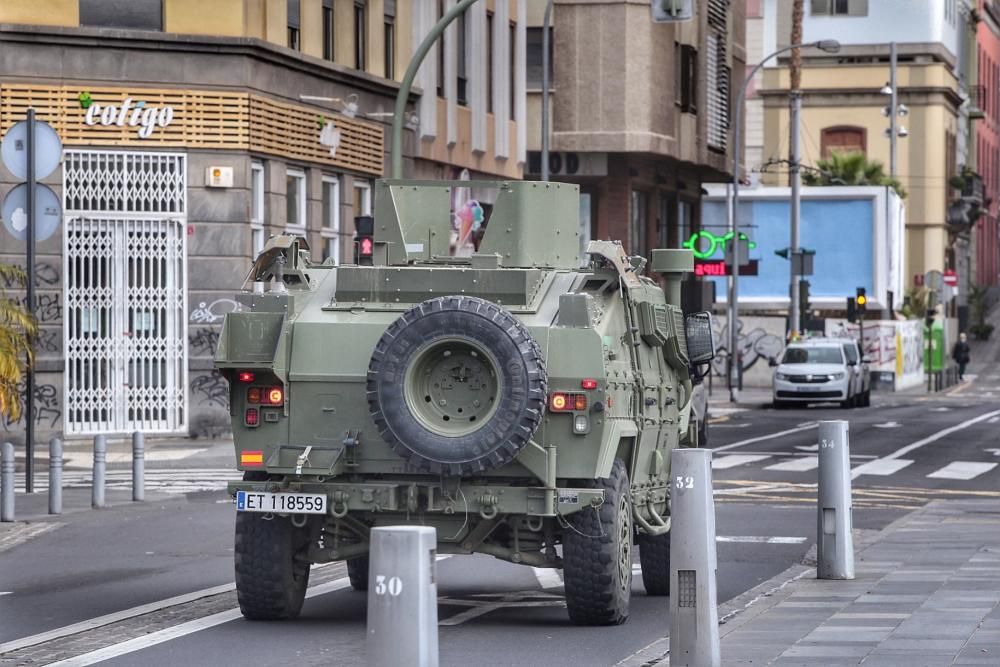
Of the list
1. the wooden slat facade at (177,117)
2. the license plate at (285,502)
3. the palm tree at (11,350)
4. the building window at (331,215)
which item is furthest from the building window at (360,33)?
the license plate at (285,502)

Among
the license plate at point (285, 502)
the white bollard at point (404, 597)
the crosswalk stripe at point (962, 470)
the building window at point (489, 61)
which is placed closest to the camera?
the white bollard at point (404, 597)

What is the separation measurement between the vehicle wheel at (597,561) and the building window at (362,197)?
25604 mm

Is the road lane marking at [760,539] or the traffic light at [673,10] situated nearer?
the road lane marking at [760,539]

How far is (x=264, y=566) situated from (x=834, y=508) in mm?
4067

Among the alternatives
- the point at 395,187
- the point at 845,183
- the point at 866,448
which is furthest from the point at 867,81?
the point at 395,187

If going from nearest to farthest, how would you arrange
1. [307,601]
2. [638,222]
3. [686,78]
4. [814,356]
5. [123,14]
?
1. [307,601]
2. [123,14]
3. [814,356]
4. [686,78]
5. [638,222]

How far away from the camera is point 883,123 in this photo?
91.9 m

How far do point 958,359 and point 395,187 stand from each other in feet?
210

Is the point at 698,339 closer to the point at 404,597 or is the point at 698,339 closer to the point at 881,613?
the point at 881,613

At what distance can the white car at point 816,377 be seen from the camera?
163ft

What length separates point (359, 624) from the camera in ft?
40.1

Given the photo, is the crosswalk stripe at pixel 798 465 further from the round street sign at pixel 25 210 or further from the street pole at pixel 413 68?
the round street sign at pixel 25 210

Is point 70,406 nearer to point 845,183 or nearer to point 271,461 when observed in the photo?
point 271,461

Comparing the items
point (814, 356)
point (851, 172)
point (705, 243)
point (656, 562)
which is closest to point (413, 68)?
point (656, 562)
